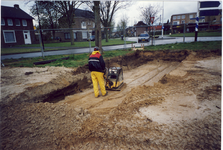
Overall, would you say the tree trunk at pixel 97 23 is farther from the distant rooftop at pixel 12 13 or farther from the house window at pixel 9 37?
the distant rooftop at pixel 12 13

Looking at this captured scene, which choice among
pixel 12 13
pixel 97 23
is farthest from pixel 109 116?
pixel 12 13

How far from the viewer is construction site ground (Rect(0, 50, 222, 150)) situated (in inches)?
114

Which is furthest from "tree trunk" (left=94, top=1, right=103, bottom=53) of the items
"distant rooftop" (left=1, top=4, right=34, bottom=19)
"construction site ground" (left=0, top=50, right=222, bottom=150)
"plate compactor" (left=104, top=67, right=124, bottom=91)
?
"distant rooftop" (left=1, top=4, right=34, bottom=19)

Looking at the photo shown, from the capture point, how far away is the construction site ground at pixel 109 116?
288cm

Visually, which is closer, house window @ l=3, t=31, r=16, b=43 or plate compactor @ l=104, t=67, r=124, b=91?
plate compactor @ l=104, t=67, r=124, b=91

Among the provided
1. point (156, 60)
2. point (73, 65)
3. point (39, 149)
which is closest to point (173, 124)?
point (39, 149)

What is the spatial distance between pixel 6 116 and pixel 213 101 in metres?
6.09

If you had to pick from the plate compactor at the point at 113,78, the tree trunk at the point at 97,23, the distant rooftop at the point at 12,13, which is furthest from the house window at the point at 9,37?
the plate compactor at the point at 113,78

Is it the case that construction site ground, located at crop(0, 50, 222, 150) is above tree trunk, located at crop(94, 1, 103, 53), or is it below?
below

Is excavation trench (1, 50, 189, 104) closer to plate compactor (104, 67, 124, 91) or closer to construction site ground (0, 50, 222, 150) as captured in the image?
construction site ground (0, 50, 222, 150)

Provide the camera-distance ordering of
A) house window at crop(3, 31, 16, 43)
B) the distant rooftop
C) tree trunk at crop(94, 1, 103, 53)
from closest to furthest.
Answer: tree trunk at crop(94, 1, 103, 53) → house window at crop(3, 31, 16, 43) → the distant rooftop

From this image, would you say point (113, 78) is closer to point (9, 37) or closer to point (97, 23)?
point (97, 23)

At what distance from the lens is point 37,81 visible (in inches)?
243

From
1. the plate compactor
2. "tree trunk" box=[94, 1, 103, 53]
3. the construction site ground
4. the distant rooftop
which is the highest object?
the distant rooftop
